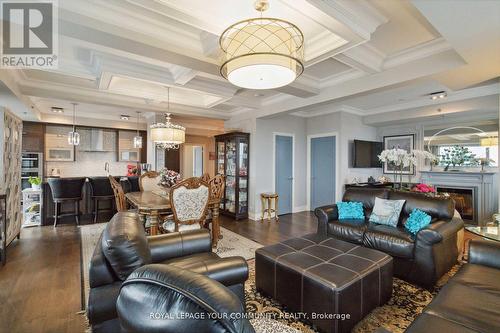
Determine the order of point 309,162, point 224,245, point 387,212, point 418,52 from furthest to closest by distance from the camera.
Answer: point 309,162
point 224,245
point 387,212
point 418,52

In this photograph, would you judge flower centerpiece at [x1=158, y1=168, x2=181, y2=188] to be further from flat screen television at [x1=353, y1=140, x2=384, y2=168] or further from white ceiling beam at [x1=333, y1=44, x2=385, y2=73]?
flat screen television at [x1=353, y1=140, x2=384, y2=168]

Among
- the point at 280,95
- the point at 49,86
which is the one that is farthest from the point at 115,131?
the point at 280,95

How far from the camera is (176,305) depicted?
0.74 metres

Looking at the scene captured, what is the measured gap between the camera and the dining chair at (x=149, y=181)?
4793mm

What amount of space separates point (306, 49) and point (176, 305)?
9.29 ft

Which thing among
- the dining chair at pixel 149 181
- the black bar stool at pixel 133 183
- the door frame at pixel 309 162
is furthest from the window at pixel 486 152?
the black bar stool at pixel 133 183

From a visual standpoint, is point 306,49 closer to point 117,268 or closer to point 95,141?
point 117,268

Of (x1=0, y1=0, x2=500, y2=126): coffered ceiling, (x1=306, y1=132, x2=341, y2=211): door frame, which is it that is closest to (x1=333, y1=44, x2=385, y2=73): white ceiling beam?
(x1=0, y1=0, x2=500, y2=126): coffered ceiling

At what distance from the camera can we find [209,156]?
980 cm

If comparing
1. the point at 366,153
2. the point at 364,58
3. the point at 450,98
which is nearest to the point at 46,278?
the point at 364,58

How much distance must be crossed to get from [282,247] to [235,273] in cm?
81

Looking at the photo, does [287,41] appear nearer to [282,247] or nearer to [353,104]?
[282,247]

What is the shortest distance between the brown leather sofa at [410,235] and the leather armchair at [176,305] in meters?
2.49

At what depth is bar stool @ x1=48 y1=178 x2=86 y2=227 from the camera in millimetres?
4648
